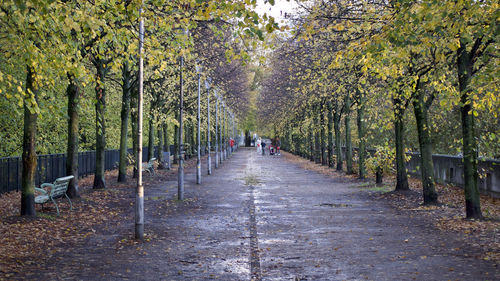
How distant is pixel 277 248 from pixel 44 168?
52.8ft

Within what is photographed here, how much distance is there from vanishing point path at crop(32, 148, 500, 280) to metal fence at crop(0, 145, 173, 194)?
22.2 ft

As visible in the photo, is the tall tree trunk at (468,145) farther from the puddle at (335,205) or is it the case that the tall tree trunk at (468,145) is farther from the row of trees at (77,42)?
the row of trees at (77,42)

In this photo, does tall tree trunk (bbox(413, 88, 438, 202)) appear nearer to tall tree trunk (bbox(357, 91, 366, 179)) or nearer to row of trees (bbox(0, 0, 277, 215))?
row of trees (bbox(0, 0, 277, 215))

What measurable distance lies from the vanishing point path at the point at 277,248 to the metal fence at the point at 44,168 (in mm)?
6769

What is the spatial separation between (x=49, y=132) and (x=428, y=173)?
18.3m

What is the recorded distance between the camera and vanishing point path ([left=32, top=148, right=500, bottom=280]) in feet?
25.7

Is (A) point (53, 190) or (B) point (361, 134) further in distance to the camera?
(B) point (361, 134)

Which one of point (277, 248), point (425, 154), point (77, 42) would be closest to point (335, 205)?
point (425, 154)

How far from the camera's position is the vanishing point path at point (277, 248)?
25.7 ft

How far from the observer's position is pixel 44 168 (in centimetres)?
2312

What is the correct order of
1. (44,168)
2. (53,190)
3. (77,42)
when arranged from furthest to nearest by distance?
(44,168) → (53,190) → (77,42)

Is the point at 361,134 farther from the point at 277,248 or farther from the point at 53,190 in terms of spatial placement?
the point at 277,248

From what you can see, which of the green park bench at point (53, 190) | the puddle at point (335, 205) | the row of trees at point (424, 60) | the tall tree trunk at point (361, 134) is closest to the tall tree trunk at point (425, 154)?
the row of trees at point (424, 60)

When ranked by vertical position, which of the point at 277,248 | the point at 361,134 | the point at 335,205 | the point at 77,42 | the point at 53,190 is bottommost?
the point at 277,248
